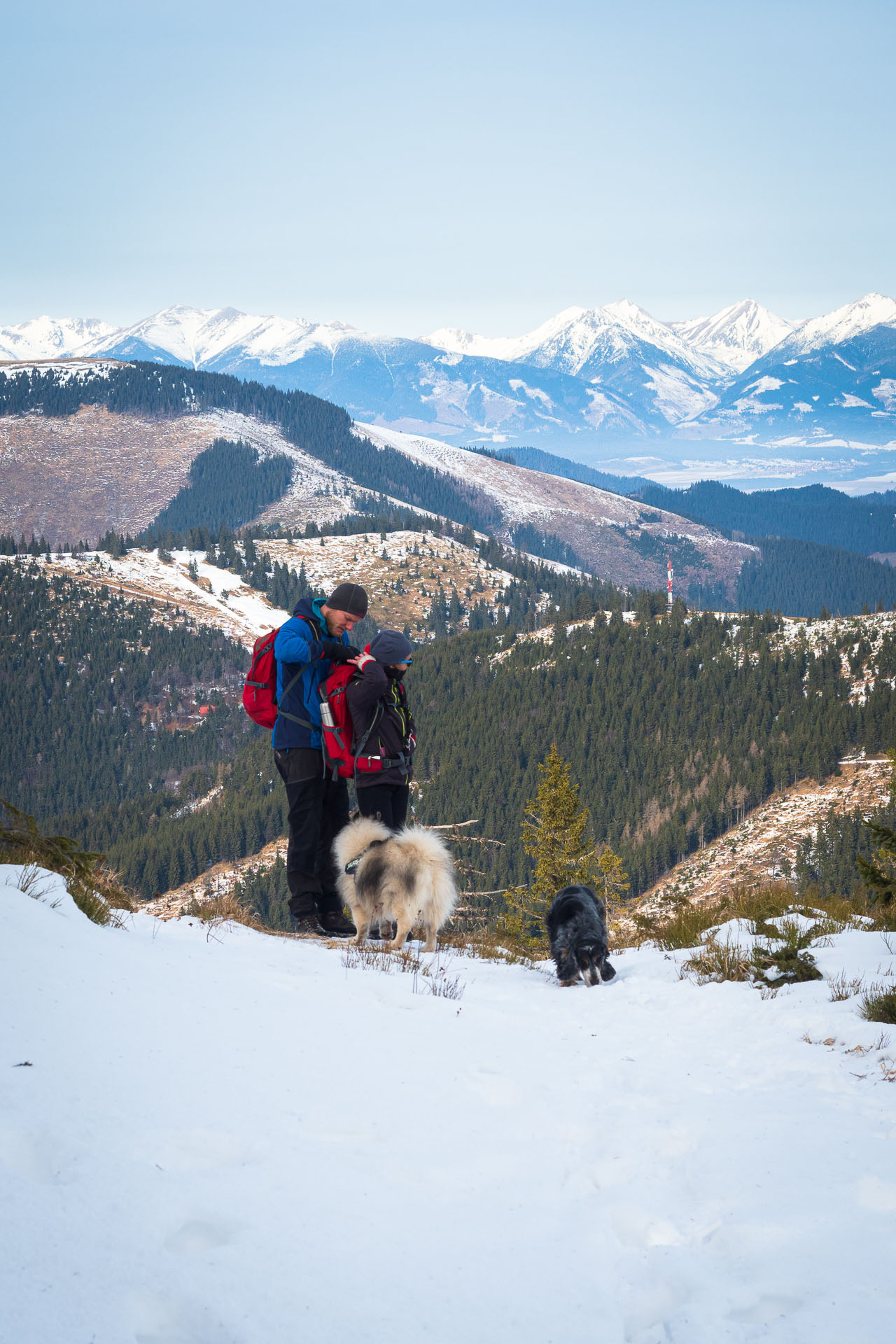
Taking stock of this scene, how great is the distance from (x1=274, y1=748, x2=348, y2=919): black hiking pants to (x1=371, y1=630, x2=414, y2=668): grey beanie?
3.75ft

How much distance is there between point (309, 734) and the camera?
818cm

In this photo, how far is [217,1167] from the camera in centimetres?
292

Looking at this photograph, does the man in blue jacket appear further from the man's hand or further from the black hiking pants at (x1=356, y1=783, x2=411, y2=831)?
the black hiking pants at (x1=356, y1=783, x2=411, y2=831)

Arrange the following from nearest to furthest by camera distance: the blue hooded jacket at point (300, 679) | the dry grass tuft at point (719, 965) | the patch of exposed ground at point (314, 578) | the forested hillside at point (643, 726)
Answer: the dry grass tuft at point (719, 965), the blue hooded jacket at point (300, 679), the forested hillside at point (643, 726), the patch of exposed ground at point (314, 578)

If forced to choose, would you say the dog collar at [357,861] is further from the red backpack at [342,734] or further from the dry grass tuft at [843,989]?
the dry grass tuft at [843,989]

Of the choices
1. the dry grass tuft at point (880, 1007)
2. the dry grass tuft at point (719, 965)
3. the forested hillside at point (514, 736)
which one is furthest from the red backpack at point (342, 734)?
the forested hillside at point (514, 736)

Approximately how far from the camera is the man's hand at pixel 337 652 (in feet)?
27.4

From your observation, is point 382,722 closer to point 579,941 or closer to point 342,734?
point 342,734

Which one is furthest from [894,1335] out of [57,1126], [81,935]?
[81,935]

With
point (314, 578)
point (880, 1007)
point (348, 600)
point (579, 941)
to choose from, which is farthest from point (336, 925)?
point (314, 578)

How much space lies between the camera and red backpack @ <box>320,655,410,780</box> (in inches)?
324

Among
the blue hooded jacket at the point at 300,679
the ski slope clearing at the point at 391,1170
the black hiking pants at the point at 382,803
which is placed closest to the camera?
the ski slope clearing at the point at 391,1170

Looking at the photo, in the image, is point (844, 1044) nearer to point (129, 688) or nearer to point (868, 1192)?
point (868, 1192)

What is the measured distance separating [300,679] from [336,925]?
107 inches
